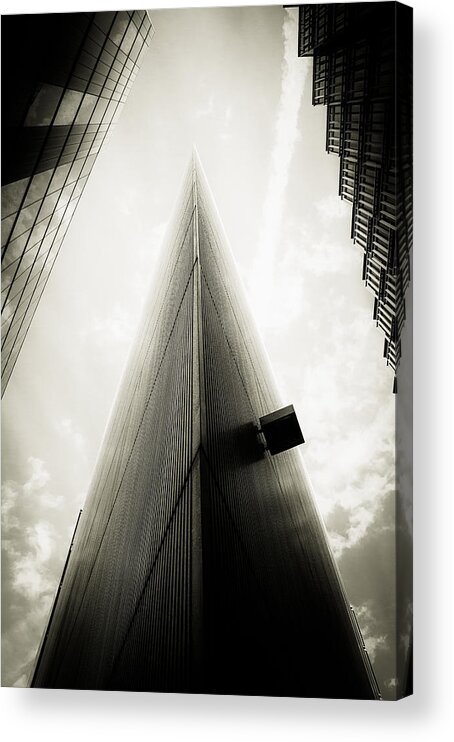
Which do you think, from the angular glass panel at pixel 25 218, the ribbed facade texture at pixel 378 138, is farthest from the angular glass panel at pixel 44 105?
the ribbed facade texture at pixel 378 138

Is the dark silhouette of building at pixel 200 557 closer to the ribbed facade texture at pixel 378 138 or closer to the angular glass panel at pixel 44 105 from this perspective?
the ribbed facade texture at pixel 378 138

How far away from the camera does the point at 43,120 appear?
27.3ft

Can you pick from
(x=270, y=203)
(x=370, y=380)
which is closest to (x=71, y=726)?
(x=370, y=380)

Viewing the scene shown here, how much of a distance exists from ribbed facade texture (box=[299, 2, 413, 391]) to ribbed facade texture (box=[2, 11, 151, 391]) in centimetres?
220

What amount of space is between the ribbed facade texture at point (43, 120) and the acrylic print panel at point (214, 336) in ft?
0.08

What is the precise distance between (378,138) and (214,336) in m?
2.67

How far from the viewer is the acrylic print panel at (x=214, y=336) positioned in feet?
23.3

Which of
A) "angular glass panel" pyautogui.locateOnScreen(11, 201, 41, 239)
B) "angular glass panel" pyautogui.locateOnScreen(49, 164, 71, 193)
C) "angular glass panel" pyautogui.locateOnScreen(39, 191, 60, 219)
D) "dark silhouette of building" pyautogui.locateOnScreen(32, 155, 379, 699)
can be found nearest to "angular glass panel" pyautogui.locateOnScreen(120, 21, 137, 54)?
"angular glass panel" pyautogui.locateOnScreen(49, 164, 71, 193)

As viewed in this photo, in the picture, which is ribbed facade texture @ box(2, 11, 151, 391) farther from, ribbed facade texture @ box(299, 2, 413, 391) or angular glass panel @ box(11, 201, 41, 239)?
ribbed facade texture @ box(299, 2, 413, 391)

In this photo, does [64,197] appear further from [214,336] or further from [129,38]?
[214,336]

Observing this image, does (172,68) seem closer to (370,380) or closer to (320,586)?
(370,380)

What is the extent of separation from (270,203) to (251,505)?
10.3 feet

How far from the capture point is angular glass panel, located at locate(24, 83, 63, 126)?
27.0 feet

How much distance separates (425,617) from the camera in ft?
23.9
